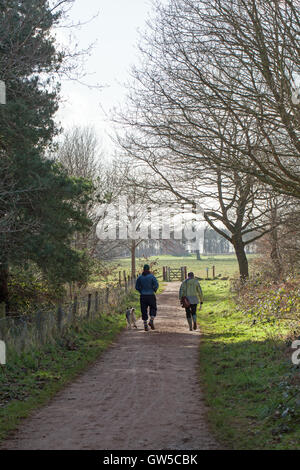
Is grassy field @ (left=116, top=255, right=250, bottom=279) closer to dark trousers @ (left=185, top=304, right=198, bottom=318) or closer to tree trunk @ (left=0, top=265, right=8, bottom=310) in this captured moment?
dark trousers @ (left=185, top=304, right=198, bottom=318)

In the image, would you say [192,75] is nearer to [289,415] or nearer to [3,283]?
[289,415]

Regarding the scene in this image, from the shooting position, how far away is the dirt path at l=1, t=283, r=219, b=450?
588cm

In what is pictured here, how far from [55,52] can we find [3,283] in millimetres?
7674

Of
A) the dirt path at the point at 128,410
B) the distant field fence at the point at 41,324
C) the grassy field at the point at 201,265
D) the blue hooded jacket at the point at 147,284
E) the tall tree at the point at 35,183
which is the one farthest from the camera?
the grassy field at the point at 201,265

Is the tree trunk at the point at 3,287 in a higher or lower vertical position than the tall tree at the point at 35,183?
lower

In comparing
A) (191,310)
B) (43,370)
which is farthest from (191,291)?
(43,370)

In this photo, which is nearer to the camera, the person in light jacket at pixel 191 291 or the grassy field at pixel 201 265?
the person in light jacket at pixel 191 291

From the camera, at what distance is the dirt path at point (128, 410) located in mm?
5883

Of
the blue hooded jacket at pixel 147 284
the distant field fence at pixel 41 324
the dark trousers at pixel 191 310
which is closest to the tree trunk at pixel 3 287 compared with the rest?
the distant field fence at pixel 41 324

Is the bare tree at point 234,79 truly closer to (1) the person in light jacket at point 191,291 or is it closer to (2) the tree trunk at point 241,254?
(1) the person in light jacket at point 191,291

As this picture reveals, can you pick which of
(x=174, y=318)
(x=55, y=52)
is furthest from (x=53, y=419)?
(x=174, y=318)

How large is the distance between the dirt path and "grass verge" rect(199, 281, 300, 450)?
0.29m

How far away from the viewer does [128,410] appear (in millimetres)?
7254

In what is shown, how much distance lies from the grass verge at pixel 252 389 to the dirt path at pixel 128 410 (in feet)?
0.97
